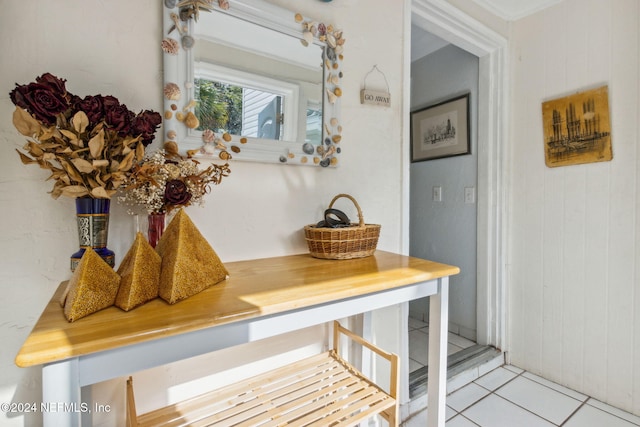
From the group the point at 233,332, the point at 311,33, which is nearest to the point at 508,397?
the point at 233,332

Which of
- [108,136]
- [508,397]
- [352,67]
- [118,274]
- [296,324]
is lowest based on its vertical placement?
[508,397]

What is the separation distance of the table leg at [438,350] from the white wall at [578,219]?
1.23m

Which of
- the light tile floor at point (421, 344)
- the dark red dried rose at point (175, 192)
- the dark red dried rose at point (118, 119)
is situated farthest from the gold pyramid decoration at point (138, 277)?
the light tile floor at point (421, 344)

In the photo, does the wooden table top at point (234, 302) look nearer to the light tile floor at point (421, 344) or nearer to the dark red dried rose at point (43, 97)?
the dark red dried rose at point (43, 97)

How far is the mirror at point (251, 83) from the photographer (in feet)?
3.22

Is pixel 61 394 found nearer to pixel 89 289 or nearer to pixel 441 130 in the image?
pixel 89 289

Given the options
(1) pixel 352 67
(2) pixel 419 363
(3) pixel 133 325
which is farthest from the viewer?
(2) pixel 419 363

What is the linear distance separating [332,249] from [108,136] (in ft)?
2.42

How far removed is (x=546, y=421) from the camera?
1.54m

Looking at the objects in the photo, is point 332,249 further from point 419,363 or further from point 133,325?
point 419,363

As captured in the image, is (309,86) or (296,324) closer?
(296,324)

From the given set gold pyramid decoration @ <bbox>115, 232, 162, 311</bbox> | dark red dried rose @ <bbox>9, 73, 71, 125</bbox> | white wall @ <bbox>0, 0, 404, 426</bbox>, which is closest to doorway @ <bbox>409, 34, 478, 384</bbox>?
white wall @ <bbox>0, 0, 404, 426</bbox>

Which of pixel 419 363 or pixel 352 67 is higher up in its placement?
pixel 352 67

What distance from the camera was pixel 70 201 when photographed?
0.86 meters
